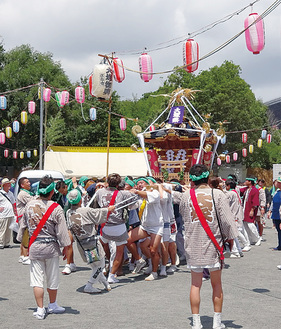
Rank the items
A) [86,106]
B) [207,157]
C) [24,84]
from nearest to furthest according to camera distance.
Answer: [207,157], [24,84], [86,106]

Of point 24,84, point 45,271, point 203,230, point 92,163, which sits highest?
point 24,84

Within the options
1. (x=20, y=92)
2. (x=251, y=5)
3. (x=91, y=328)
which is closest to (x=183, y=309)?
(x=91, y=328)

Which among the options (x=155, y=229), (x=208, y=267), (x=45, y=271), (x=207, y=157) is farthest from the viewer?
(x=207, y=157)

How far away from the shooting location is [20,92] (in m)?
41.0

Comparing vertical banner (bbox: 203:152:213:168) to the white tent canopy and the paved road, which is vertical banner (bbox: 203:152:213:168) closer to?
the white tent canopy

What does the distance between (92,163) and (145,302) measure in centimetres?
2737

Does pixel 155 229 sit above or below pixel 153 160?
below

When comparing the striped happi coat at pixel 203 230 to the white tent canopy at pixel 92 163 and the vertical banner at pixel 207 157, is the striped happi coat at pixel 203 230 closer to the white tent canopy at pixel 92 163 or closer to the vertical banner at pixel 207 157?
the vertical banner at pixel 207 157

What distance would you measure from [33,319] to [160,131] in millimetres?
15866

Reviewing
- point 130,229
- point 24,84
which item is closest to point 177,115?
point 130,229

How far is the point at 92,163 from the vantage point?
3375 centimetres

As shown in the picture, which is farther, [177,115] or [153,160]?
[153,160]

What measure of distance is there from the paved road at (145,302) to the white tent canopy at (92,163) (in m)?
23.6

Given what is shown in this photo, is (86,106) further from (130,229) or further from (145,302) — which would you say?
(145,302)
